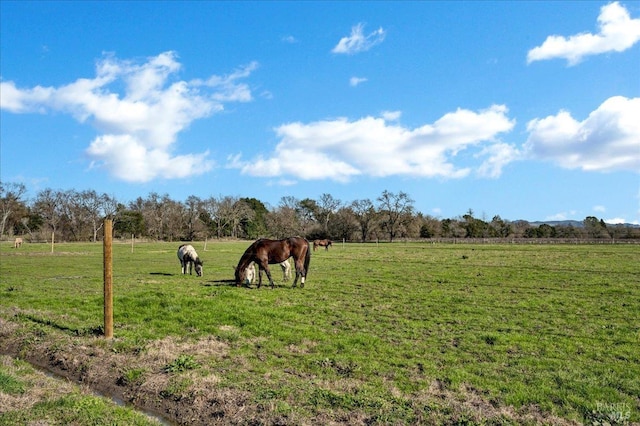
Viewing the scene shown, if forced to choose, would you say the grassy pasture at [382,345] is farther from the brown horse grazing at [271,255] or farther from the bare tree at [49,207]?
the bare tree at [49,207]

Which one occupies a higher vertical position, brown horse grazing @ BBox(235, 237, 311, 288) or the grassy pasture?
brown horse grazing @ BBox(235, 237, 311, 288)

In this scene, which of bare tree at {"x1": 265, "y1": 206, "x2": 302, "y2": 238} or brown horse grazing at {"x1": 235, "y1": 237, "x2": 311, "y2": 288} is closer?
brown horse grazing at {"x1": 235, "y1": 237, "x2": 311, "y2": 288}

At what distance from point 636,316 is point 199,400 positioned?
10943 mm

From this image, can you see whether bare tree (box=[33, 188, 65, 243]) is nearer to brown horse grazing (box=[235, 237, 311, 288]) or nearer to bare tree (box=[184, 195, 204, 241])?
bare tree (box=[184, 195, 204, 241])

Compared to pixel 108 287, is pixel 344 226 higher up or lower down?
higher up

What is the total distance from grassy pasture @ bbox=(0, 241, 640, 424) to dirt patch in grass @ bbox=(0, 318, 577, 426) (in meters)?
0.03

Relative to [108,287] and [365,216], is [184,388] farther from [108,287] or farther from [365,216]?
[365,216]

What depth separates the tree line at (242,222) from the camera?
82312 mm

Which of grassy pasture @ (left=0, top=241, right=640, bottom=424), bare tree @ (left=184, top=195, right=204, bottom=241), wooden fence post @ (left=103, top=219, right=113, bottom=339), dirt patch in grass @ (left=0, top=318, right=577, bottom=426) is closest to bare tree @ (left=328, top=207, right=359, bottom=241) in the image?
bare tree @ (left=184, top=195, right=204, bottom=241)

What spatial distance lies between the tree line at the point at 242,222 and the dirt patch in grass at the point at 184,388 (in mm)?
78143

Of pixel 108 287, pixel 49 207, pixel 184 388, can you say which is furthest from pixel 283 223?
pixel 184 388

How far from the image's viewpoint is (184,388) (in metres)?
6.16

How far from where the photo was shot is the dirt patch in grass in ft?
16.9

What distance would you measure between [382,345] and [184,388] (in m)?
3.67
